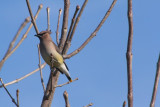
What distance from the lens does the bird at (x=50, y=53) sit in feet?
19.8

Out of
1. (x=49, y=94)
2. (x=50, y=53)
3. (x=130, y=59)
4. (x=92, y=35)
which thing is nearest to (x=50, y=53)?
(x=50, y=53)

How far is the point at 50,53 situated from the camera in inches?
242

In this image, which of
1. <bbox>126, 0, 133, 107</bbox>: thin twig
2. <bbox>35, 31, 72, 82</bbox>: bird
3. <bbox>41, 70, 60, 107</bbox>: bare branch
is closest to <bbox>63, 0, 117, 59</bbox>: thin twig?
<bbox>41, 70, 60, 107</bbox>: bare branch

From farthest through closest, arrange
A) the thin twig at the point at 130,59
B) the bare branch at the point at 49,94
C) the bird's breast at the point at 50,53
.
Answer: the bird's breast at the point at 50,53 < the bare branch at the point at 49,94 < the thin twig at the point at 130,59

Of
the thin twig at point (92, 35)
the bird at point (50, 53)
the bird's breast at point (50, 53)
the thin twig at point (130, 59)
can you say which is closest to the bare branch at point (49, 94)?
the thin twig at point (92, 35)

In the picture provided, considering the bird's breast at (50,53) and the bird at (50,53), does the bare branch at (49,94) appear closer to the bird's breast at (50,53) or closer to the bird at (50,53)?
the bird at (50,53)

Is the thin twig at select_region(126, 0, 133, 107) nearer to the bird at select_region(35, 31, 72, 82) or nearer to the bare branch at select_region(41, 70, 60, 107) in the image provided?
the bare branch at select_region(41, 70, 60, 107)

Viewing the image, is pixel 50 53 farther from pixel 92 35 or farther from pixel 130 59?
pixel 130 59

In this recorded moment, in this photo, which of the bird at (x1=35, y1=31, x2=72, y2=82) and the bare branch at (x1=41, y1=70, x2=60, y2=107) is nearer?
the bare branch at (x1=41, y1=70, x2=60, y2=107)

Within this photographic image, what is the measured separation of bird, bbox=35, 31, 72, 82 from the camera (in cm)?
602

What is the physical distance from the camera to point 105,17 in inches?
138

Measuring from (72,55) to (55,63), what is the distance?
2.26 metres

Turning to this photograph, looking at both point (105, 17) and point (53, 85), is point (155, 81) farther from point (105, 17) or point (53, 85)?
point (53, 85)

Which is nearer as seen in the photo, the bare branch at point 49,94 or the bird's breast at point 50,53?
the bare branch at point 49,94
